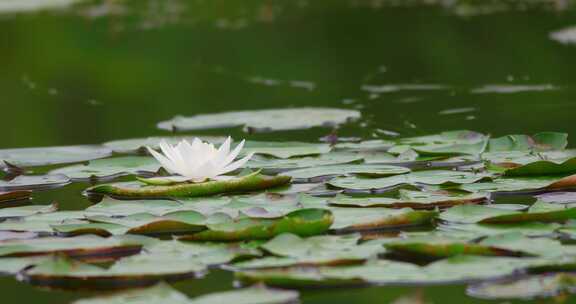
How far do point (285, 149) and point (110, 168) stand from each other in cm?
55

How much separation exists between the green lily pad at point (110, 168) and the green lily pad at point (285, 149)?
12.8 inches

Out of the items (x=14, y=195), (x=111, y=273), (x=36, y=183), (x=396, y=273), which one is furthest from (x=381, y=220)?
(x=36, y=183)

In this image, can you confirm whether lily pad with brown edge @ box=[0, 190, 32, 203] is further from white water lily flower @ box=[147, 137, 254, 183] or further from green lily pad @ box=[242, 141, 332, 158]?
green lily pad @ box=[242, 141, 332, 158]

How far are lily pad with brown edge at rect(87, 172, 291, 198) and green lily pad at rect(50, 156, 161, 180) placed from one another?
1.18ft

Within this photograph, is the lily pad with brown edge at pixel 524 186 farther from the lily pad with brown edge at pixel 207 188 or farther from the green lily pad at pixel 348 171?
the lily pad with brown edge at pixel 207 188

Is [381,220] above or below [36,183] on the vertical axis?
below

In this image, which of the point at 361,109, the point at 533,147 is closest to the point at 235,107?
the point at 361,109

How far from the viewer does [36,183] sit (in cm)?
306

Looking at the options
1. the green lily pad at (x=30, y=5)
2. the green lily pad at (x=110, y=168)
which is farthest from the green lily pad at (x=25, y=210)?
the green lily pad at (x=30, y=5)

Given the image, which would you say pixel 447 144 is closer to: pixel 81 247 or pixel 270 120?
pixel 270 120

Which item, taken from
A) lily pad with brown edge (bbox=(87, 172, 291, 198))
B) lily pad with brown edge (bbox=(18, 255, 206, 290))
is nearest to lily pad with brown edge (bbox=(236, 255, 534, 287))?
lily pad with brown edge (bbox=(18, 255, 206, 290))

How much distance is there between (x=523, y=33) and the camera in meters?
7.62

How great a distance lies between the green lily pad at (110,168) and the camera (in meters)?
3.12

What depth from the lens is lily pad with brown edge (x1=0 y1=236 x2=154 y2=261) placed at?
219 cm
